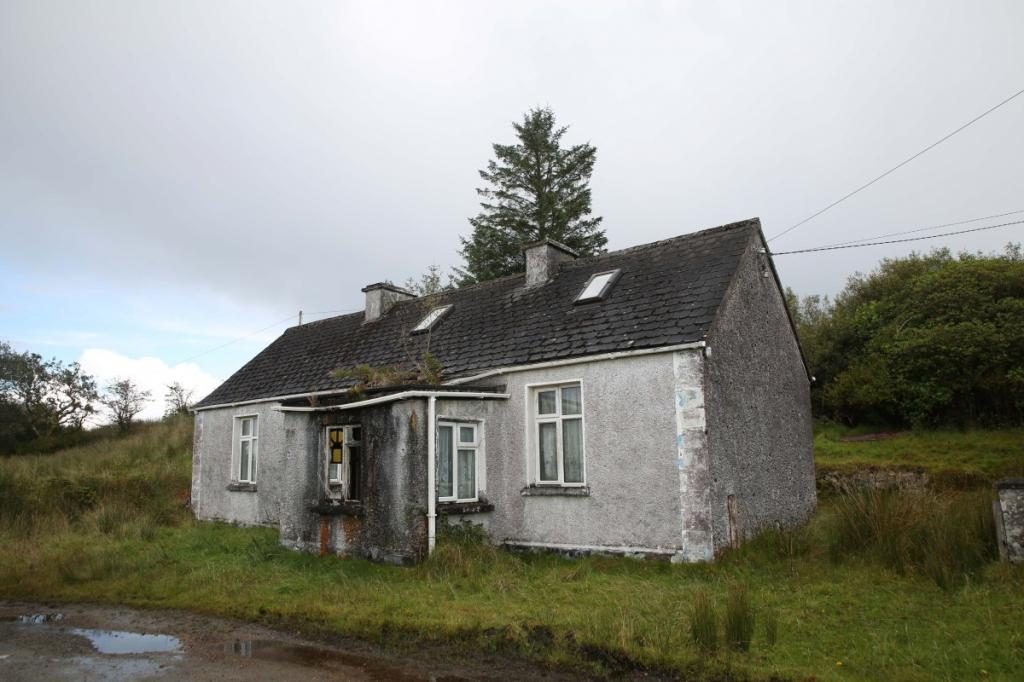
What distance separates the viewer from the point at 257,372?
20.2 meters

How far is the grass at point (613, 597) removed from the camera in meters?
6.01

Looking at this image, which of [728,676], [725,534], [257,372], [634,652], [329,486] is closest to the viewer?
[728,676]

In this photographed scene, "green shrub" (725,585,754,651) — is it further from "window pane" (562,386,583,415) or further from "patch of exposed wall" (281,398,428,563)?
"window pane" (562,386,583,415)

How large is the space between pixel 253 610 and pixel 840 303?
1311 inches

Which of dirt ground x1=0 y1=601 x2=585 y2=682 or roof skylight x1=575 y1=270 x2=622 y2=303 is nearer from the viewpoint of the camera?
dirt ground x1=0 y1=601 x2=585 y2=682

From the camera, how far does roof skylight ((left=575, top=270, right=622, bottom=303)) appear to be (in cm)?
1345

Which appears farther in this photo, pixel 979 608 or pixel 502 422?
pixel 502 422

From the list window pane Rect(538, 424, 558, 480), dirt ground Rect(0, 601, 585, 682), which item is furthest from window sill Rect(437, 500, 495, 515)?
dirt ground Rect(0, 601, 585, 682)

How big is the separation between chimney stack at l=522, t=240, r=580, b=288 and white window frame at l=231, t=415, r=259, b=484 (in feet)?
26.8

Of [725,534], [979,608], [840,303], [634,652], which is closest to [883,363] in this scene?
[840,303]

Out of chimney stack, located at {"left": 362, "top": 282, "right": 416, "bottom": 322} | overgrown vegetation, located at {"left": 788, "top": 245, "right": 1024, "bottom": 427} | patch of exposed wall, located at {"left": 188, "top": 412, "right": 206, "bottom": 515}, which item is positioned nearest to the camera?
patch of exposed wall, located at {"left": 188, "top": 412, "right": 206, "bottom": 515}

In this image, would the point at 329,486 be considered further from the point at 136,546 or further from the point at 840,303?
the point at 840,303

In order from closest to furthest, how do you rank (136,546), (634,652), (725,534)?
(634,652) → (725,534) → (136,546)

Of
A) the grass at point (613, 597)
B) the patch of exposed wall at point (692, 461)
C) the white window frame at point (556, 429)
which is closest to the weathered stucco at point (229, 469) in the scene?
the grass at point (613, 597)
